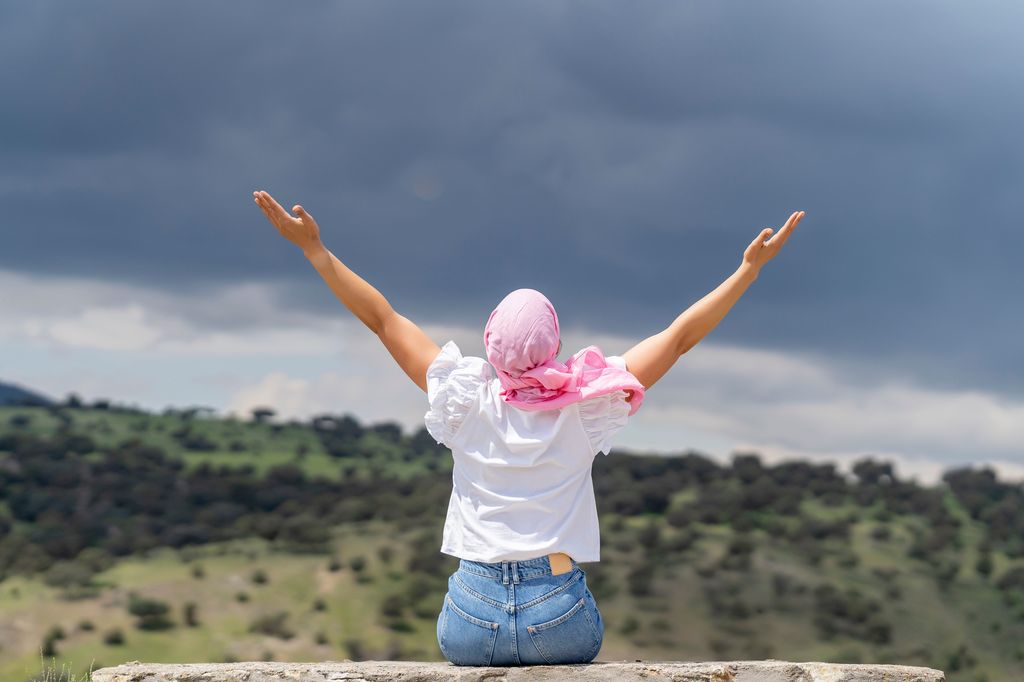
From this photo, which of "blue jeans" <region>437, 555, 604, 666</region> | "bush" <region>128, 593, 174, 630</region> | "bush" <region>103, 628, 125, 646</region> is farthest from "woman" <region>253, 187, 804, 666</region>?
"bush" <region>128, 593, 174, 630</region>

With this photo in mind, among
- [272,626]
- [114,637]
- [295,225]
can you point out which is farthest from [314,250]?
[272,626]

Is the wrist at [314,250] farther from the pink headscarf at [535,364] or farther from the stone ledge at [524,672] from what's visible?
the stone ledge at [524,672]

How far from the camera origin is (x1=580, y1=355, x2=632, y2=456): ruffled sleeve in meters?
5.31

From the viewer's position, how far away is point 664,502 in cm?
6619

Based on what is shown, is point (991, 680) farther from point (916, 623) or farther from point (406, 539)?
point (406, 539)

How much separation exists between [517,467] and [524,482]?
7 centimetres

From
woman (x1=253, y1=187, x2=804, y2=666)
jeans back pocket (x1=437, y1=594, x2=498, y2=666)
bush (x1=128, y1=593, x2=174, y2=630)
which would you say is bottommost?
bush (x1=128, y1=593, x2=174, y2=630)

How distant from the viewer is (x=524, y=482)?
521 cm

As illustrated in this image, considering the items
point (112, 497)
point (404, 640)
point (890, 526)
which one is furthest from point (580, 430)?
point (112, 497)

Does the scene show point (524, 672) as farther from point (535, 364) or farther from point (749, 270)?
point (749, 270)

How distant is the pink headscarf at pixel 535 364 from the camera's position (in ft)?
16.9

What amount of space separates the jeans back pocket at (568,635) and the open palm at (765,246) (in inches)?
77.5

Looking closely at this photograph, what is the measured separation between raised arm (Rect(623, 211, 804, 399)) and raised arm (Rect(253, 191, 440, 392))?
3.22 ft

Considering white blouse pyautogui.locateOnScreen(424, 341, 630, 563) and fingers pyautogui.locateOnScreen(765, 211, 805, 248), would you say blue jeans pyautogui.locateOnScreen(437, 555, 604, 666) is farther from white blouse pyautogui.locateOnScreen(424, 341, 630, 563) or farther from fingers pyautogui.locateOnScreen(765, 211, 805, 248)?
fingers pyautogui.locateOnScreen(765, 211, 805, 248)
